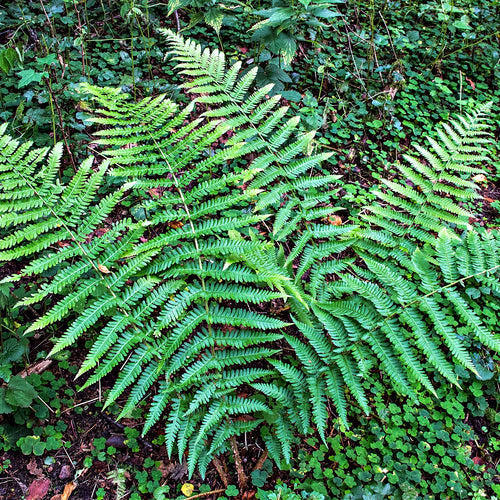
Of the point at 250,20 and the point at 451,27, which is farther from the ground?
the point at 451,27

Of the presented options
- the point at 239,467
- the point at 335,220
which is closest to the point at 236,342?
the point at 239,467

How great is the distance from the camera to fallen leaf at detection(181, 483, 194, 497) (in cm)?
232

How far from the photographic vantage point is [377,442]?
2611 mm

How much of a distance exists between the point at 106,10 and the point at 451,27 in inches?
156

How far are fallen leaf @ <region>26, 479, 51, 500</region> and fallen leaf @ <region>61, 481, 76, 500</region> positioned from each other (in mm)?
88

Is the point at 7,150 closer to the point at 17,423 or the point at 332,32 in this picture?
the point at 17,423

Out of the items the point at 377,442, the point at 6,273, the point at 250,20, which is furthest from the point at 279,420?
the point at 250,20

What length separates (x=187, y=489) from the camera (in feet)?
7.65

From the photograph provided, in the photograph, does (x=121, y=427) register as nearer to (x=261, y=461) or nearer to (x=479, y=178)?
(x=261, y=461)

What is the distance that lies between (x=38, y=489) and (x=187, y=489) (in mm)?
779

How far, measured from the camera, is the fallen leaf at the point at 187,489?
232cm

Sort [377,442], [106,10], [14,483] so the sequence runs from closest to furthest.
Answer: [14,483] < [377,442] < [106,10]

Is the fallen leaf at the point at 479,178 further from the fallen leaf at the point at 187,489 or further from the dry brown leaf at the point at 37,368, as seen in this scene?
the dry brown leaf at the point at 37,368

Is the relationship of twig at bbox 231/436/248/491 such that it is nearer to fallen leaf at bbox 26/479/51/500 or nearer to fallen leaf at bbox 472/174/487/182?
fallen leaf at bbox 26/479/51/500
